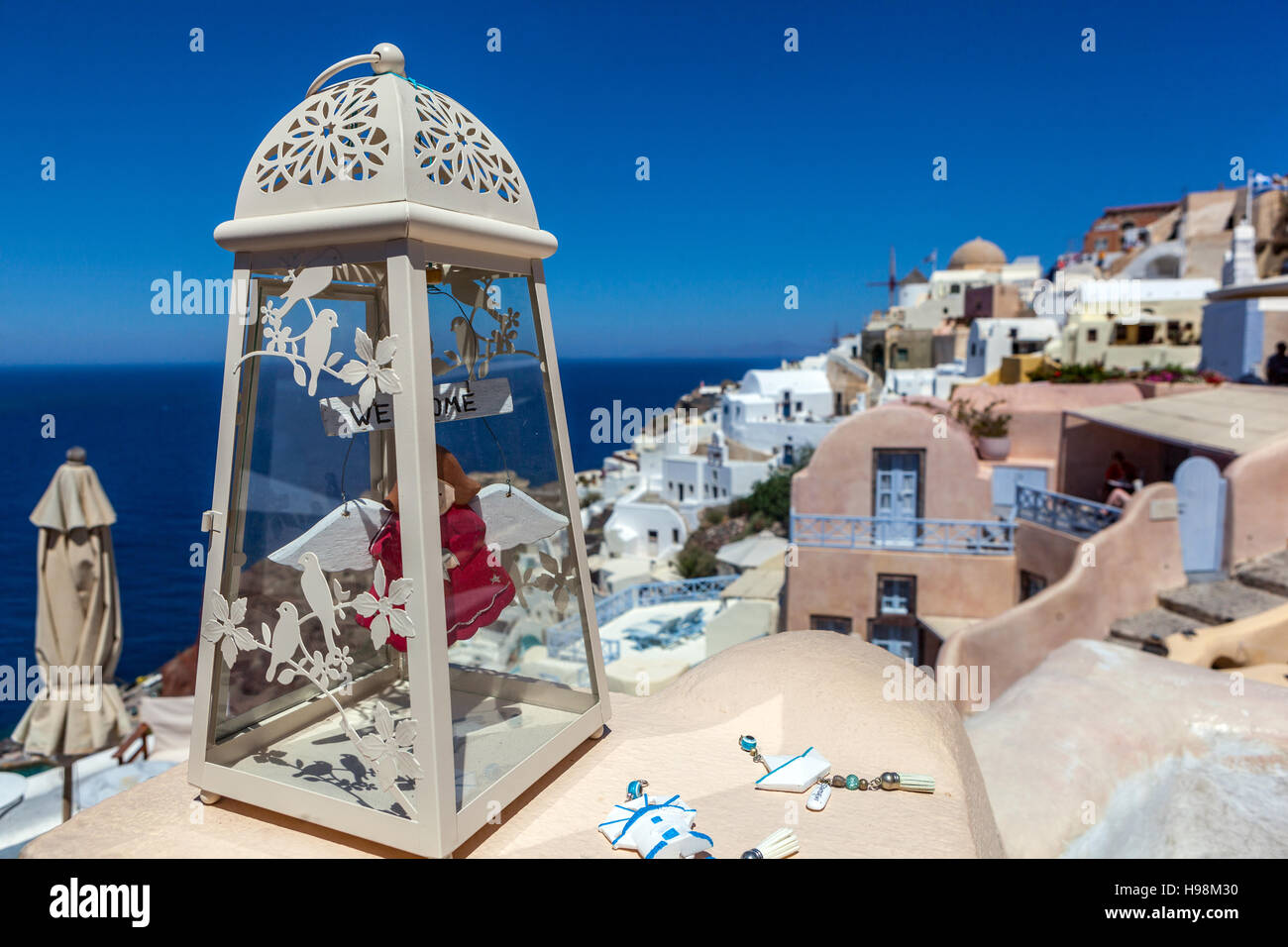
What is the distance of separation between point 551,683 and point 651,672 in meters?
9.78

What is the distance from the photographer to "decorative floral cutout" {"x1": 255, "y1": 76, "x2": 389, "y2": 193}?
219 centimetres

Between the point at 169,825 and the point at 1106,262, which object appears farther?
the point at 1106,262

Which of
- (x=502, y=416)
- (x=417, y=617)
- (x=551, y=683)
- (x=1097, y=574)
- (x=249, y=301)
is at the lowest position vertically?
(x=1097, y=574)

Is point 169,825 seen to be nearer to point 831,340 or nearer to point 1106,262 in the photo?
point 1106,262

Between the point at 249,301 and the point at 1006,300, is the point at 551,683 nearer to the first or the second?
the point at 249,301

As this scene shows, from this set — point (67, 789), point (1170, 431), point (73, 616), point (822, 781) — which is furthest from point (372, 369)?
point (1170, 431)

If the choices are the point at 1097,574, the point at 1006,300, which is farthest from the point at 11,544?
the point at 1006,300

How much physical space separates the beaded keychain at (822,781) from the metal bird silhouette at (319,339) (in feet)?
6.23

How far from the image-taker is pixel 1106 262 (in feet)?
156

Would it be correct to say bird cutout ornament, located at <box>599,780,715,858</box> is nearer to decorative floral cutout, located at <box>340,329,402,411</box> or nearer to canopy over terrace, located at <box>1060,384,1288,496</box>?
decorative floral cutout, located at <box>340,329,402,411</box>

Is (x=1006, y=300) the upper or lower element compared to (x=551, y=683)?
upper

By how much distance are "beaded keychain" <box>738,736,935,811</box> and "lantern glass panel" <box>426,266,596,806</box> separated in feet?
2.40

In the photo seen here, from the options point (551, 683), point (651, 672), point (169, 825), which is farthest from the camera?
point (651, 672)
